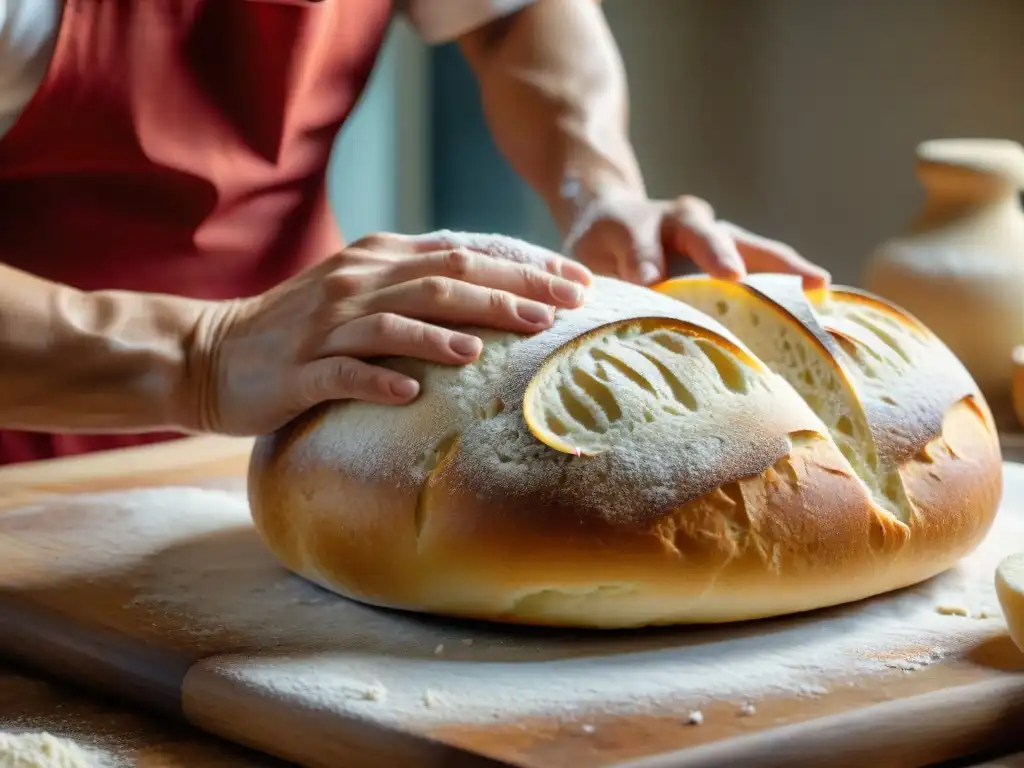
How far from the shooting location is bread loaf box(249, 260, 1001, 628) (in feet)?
3.45

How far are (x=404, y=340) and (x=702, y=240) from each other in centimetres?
46

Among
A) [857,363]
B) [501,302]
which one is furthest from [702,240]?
[501,302]

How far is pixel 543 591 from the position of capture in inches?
41.7

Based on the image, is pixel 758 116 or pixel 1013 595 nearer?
pixel 1013 595

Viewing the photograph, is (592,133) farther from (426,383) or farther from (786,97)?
(786,97)

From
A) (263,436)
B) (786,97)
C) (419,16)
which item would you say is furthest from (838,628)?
(786,97)

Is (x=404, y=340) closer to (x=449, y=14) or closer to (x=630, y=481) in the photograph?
(x=630, y=481)

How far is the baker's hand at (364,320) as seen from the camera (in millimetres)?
1163

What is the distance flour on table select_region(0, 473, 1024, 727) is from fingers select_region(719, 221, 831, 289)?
310 millimetres

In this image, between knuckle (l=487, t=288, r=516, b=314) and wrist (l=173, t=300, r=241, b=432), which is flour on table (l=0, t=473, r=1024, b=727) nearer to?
wrist (l=173, t=300, r=241, b=432)

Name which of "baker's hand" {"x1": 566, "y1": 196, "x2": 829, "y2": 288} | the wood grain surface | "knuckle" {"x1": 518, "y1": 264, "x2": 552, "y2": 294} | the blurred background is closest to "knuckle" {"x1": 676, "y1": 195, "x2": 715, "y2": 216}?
"baker's hand" {"x1": 566, "y1": 196, "x2": 829, "y2": 288}

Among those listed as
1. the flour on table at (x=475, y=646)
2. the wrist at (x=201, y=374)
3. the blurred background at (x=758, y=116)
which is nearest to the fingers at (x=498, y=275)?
the wrist at (x=201, y=374)

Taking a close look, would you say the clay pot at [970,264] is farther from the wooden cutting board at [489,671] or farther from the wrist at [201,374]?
the wrist at [201,374]

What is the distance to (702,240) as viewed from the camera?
1.50 meters
